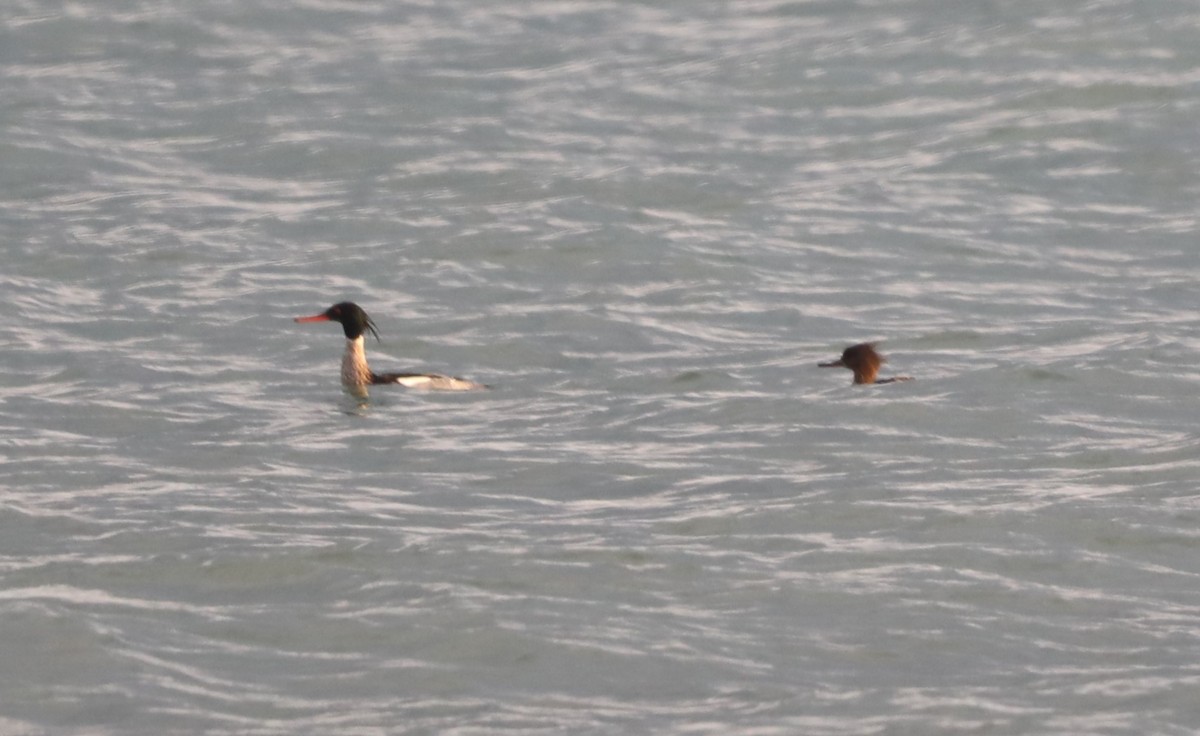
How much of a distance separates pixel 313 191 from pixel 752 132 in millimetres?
3901

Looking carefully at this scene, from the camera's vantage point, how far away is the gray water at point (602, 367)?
8.16 meters

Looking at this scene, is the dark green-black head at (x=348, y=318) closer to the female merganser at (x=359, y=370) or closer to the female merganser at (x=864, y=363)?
the female merganser at (x=359, y=370)

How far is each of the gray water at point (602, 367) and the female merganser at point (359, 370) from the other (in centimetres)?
17

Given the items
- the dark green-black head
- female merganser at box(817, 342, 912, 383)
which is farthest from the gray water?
the dark green-black head

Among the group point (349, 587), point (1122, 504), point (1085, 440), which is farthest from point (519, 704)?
point (1085, 440)

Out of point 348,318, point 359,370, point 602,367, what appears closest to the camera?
point 602,367

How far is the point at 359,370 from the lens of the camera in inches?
533

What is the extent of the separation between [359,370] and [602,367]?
4.86ft

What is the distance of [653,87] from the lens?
2000 cm

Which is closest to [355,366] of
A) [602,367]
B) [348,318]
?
[348,318]

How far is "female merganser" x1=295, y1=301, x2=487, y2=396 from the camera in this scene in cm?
1318

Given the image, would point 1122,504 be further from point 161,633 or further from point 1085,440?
point 161,633

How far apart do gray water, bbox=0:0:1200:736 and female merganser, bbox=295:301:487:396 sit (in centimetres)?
17

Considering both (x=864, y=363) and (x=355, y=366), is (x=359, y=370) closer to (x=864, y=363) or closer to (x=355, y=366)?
(x=355, y=366)
